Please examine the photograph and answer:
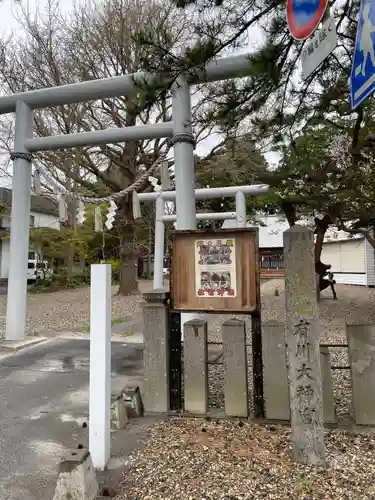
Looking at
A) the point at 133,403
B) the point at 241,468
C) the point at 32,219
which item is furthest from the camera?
the point at 32,219

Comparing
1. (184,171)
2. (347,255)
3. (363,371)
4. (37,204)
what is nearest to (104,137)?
(184,171)

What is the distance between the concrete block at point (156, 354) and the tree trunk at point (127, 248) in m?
9.16

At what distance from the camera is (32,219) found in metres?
21.6

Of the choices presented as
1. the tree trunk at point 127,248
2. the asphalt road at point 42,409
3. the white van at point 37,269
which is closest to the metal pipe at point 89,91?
the asphalt road at point 42,409

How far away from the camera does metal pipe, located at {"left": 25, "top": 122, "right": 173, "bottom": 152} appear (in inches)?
203

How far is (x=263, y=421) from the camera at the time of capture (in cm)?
290

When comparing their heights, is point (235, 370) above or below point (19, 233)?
below

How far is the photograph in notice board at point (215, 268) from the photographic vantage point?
3135mm

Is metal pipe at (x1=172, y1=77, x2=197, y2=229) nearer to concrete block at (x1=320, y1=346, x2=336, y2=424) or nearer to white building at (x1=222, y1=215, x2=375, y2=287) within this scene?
concrete block at (x1=320, y1=346, x2=336, y2=424)

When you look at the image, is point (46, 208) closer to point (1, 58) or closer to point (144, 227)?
point (144, 227)

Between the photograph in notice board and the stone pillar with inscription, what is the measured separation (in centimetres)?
77

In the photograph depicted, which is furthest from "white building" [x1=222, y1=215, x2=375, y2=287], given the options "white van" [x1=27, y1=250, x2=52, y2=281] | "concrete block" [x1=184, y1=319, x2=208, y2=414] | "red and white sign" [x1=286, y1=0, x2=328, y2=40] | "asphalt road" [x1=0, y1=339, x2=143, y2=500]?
"red and white sign" [x1=286, y1=0, x2=328, y2=40]

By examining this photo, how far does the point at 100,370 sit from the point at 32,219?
69.2 ft

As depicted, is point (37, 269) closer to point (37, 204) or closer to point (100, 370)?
point (37, 204)
